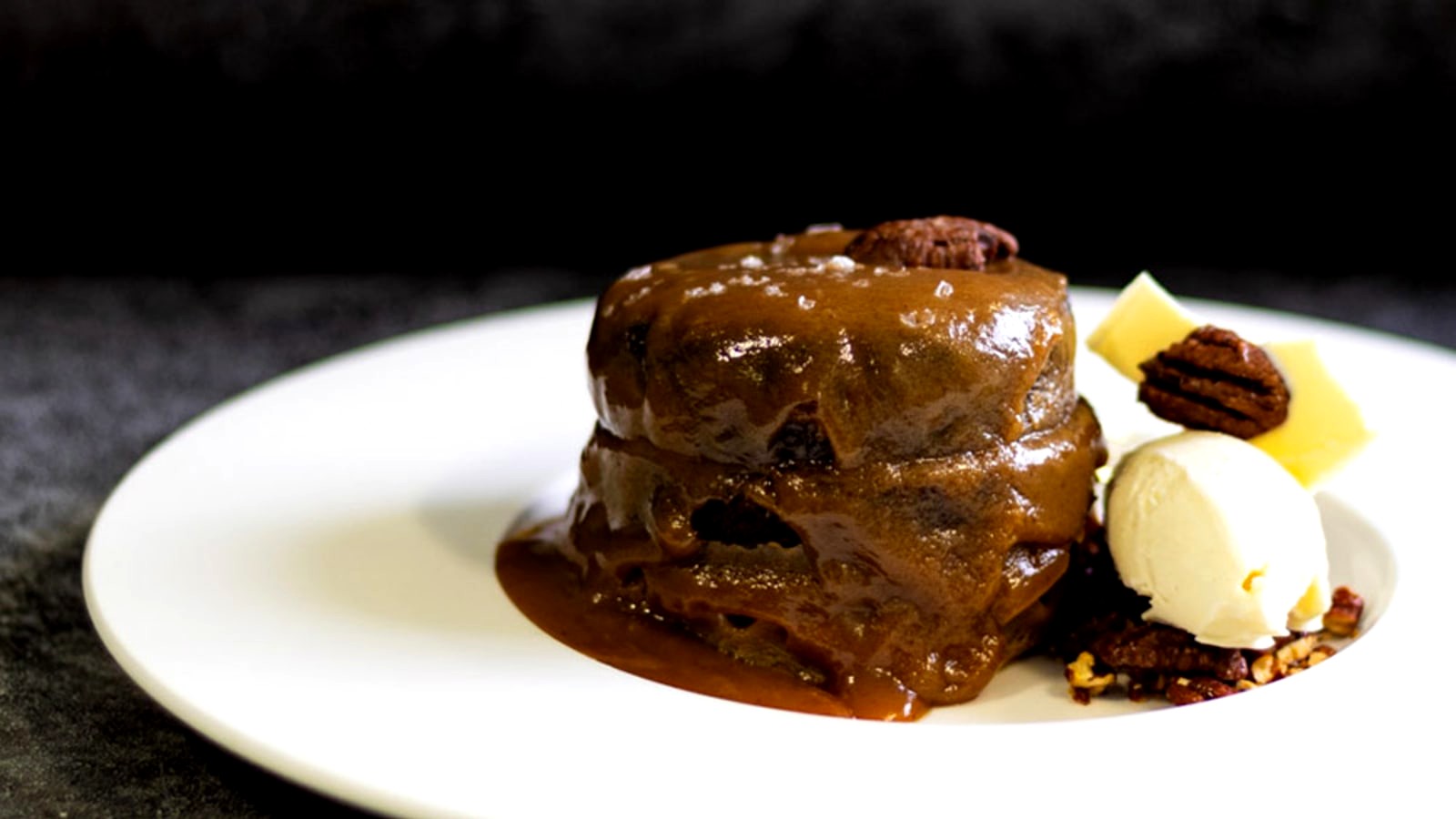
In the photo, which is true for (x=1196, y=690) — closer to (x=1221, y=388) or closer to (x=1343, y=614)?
(x=1343, y=614)

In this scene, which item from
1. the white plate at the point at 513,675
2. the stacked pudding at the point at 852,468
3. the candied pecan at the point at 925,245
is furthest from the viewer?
the candied pecan at the point at 925,245

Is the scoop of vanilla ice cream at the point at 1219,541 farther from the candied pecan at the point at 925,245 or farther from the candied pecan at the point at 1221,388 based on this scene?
the candied pecan at the point at 925,245

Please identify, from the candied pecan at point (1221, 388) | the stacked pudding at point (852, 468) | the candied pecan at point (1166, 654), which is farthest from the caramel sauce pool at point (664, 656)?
the candied pecan at point (1221, 388)

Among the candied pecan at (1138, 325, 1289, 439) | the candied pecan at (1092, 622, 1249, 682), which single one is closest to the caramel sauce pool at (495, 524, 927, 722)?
the candied pecan at (1092, 622, 1249, 682)

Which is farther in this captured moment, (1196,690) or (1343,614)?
(1343,614)

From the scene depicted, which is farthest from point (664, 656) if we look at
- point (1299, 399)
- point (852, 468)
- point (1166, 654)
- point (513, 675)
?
point (1299, 399)

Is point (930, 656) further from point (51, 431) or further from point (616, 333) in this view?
point (51, 431)

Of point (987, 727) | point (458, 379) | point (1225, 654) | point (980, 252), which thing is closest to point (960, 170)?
point (458, 379)
